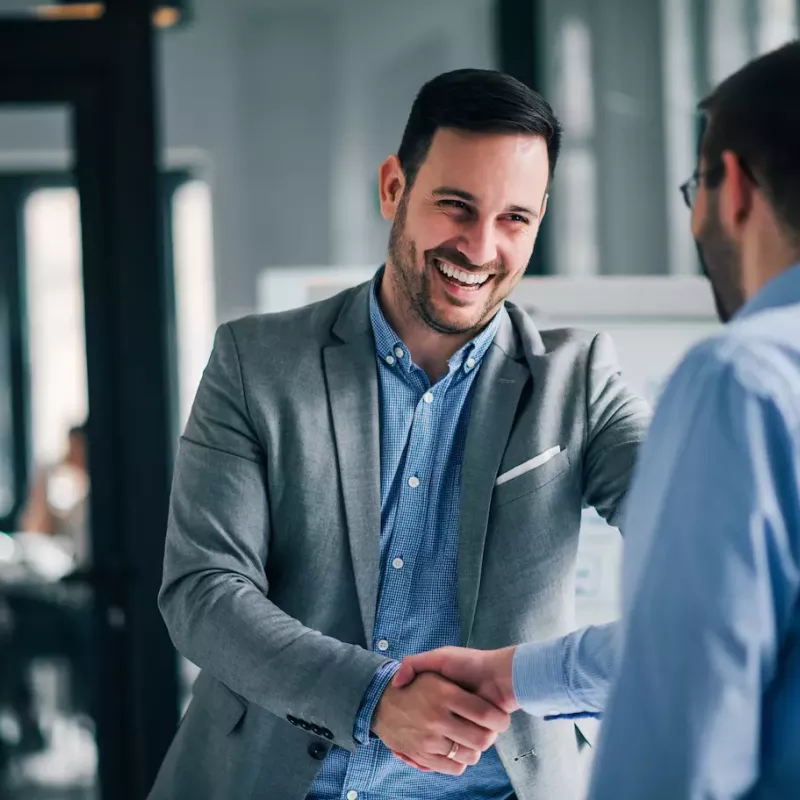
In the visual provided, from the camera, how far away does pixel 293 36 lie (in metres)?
6.14

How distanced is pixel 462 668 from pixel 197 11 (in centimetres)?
555

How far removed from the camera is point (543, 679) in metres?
1.30

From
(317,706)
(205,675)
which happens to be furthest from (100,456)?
(317,706)

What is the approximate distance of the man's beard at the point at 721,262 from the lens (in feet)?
→ 3.09

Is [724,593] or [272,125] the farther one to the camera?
[272,125]

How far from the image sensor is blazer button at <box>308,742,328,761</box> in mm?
1399

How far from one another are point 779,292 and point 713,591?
9.2 inches

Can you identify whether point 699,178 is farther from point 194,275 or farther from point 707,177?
point 194,275

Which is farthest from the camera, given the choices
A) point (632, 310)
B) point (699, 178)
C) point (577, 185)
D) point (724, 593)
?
point (577, 185)

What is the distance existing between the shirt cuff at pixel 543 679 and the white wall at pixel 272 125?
16.0 ft

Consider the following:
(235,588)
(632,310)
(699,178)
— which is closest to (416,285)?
(235,588)

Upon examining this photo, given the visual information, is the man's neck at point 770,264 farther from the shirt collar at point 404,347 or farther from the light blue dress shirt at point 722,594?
the shirt collar at point 404,347

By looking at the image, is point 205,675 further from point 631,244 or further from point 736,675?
point 631,244

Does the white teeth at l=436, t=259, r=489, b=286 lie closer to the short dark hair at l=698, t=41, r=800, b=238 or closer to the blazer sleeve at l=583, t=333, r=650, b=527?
the blazer sleeve at l=583, t=333, r=650, b=527
